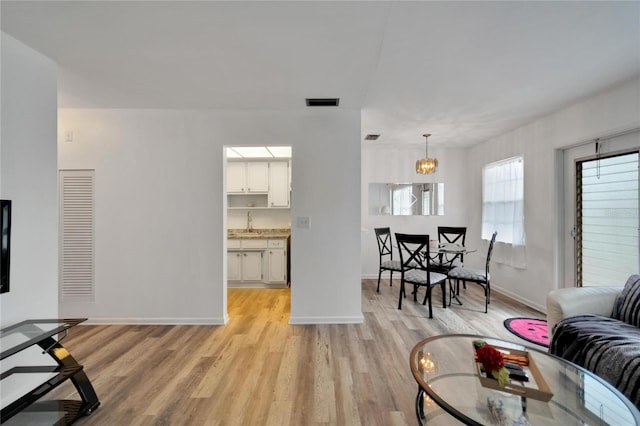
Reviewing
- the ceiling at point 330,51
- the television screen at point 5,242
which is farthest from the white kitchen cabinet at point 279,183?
the television screen at point 5,242

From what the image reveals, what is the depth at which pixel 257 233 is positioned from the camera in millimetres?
4891

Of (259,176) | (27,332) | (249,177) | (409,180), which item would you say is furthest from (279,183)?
(27,332)

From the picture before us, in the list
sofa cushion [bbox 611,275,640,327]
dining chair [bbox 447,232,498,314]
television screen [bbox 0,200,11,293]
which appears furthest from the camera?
dining chair [bbox 447,232,498,314]

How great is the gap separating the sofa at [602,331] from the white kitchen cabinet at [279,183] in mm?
3846

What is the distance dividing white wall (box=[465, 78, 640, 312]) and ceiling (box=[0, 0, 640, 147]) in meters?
0.20

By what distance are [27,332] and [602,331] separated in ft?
12.2

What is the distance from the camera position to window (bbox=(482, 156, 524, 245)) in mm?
3898

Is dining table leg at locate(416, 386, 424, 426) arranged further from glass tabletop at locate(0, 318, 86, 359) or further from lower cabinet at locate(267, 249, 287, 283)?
lower cabinet at locate(267, 249, 287, 283)

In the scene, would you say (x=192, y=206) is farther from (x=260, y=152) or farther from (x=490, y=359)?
(x=490, y=359)

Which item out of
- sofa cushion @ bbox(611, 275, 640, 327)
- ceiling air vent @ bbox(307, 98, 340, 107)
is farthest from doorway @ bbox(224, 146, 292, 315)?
sofa cushion @ bbox(611, 275, 640, 327)

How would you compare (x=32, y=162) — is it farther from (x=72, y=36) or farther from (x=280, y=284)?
(x=280, y=284)

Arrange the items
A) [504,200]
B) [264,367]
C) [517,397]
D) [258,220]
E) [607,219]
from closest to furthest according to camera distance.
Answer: [517,397]
[264,367]
[607,219]
[504,200]
[258,220]

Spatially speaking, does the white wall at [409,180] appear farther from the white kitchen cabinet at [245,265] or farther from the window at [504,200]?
the white kitchen cabinet at [245,265]

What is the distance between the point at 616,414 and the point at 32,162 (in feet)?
12.4
